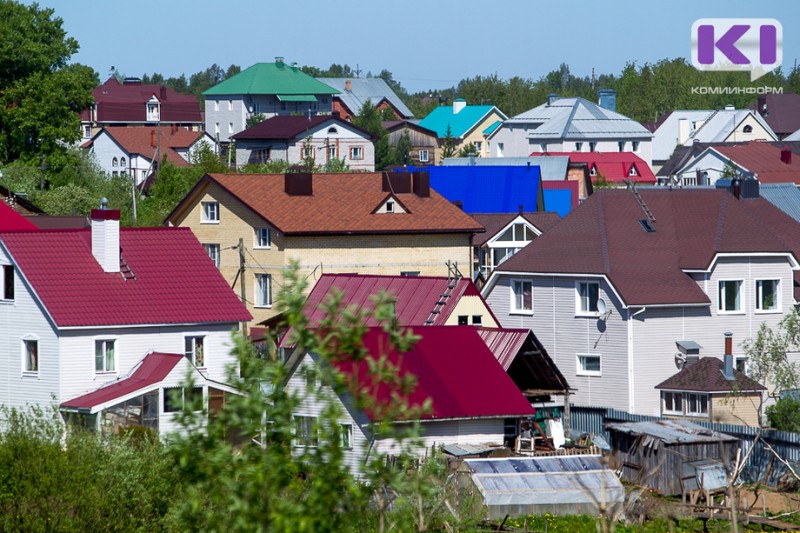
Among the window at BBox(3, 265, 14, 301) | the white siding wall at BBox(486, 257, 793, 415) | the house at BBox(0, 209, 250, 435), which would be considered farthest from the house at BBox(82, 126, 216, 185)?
the window at BBox(3, 265, 14, 301)

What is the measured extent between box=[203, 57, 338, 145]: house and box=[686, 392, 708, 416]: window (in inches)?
3545

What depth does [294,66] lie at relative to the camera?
135250mm

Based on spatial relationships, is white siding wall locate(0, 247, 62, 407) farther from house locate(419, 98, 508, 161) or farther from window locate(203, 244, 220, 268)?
house locate(419, 98, 508, 161)

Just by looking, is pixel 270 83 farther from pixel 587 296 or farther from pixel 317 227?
pixel 587 296

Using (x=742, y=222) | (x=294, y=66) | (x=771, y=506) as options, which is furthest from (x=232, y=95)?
(x=771, y=506)

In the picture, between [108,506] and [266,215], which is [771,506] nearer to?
[108,506]

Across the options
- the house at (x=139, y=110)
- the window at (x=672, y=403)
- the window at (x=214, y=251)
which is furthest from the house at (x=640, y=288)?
the house at (x=139, y=110)

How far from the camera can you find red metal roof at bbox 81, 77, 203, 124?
12467 centimetres

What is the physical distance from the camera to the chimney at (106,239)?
115 feet

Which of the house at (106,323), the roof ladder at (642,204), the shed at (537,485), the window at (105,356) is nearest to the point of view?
the shed at (537,485)

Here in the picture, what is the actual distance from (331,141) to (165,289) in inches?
2453

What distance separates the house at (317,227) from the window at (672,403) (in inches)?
452

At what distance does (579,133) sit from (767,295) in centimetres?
6418

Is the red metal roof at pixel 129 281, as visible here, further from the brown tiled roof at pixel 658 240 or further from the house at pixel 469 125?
the house at pixel 469 125
